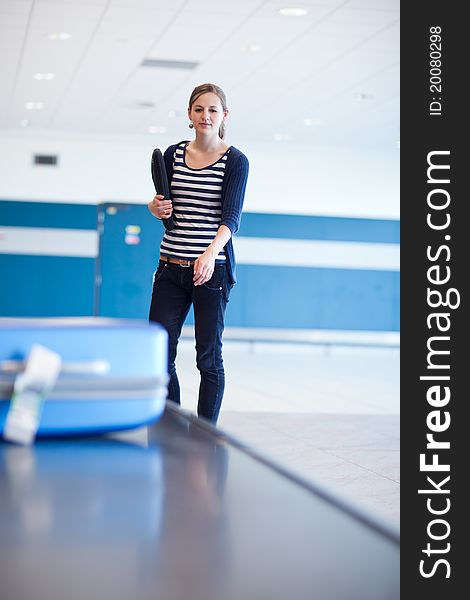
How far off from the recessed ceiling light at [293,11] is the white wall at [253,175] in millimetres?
7183

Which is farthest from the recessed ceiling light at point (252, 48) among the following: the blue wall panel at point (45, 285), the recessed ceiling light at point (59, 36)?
the blue wall panel at point (45, 285)

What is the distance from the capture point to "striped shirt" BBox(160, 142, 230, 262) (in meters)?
3.50

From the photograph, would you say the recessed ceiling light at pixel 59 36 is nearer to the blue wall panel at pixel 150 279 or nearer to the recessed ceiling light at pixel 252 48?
the recessed ceiling light at pixel 252 48

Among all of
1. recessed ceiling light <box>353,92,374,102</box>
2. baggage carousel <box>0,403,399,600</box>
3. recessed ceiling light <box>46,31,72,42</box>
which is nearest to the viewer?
baggage carousel <box>0,403,399,600</box>

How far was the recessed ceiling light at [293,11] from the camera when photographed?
805 cm

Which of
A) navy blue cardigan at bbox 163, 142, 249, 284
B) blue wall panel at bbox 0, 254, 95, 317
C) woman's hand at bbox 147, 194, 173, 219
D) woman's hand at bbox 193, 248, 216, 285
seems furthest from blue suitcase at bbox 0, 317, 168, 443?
blue wall panel at bbox 0, 254, 95, 317

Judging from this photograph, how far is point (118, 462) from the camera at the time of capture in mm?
1018

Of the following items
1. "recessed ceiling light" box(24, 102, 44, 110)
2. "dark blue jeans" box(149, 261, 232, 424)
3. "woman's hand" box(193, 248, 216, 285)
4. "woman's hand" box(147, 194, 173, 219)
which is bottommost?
"dark blue jeans" box(149, 261, 232, 424)

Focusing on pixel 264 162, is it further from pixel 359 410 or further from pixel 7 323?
pixel 7 323

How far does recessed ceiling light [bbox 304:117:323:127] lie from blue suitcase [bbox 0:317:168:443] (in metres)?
12.4

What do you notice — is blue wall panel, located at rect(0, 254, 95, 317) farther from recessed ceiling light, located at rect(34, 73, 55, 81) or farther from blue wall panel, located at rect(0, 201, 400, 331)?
recessed ceiling light, located at rect(34, 73, 55, 81)

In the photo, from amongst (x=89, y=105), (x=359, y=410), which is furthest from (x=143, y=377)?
(x=89, y=105)

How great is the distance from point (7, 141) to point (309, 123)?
467 cm

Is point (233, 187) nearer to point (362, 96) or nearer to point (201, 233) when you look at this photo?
point (201, 233)
